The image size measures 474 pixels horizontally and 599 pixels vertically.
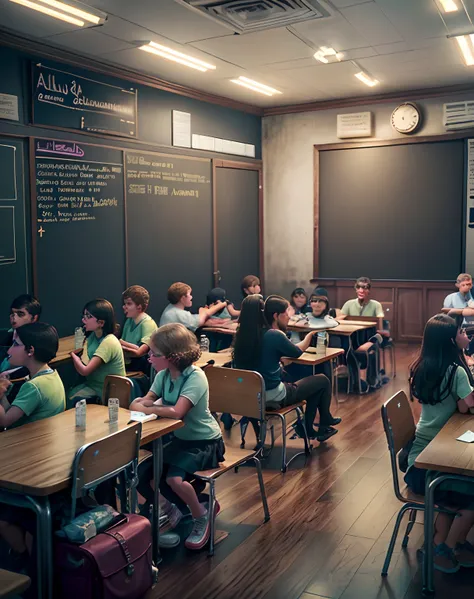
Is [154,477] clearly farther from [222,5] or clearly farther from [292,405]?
[222,5]

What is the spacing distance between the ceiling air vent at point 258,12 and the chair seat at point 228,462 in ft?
11.0

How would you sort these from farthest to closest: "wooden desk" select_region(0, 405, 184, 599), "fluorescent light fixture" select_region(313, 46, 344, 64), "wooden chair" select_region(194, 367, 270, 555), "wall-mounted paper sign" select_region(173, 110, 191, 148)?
1. "wall-mounted paper sign" select_region(173, 110, 191, 148)
2. "fluorescent light fixture" select_region(313, 46, 344, 64)
3. "wooden chair" select_region(194, 367, 270, 555)
4. "wooden desk" select_region(0, 405, 184, 599)

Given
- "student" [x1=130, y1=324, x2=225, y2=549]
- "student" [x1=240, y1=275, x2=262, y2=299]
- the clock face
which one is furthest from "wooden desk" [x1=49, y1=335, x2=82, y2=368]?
the clock face

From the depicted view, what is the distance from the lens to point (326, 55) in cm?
695

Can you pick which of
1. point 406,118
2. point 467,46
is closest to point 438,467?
point 467,46

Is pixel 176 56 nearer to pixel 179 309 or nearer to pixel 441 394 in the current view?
pixel 179 309

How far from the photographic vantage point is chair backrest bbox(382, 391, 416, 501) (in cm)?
328

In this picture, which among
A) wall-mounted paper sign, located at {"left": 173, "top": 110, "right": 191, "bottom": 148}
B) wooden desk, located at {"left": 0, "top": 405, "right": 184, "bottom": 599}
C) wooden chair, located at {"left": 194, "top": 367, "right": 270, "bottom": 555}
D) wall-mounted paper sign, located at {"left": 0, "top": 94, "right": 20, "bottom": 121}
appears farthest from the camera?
wall-mounted paper sign, located at {"left": 173, "top": 110, "right": 191, "bottom": 148}

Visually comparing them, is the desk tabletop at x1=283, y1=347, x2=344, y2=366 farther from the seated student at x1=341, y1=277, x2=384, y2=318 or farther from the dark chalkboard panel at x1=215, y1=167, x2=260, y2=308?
the dark chalkboard panel at x1=215, y1=167, x2=260, y2=308

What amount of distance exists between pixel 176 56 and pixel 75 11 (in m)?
1.69

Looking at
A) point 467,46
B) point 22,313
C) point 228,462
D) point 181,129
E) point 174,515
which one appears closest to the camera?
point 228,462

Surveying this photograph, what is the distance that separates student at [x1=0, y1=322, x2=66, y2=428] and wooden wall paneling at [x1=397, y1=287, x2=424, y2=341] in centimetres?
691

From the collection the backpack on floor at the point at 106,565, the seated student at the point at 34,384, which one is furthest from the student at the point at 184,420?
the backpack on floor at the point at 106,565

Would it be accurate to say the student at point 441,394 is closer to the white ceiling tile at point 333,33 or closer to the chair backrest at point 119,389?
the chair backrest at point 119,389
